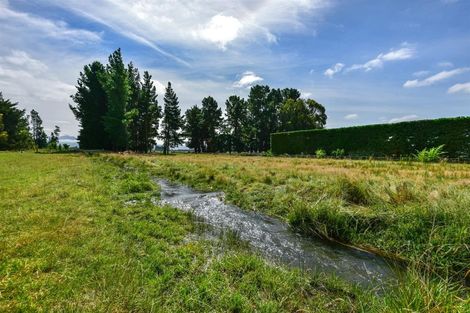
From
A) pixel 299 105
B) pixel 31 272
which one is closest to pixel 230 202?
pixel 31 272

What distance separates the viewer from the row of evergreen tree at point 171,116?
4819 cm

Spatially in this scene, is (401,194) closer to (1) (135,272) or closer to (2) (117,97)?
(1) (135,272)

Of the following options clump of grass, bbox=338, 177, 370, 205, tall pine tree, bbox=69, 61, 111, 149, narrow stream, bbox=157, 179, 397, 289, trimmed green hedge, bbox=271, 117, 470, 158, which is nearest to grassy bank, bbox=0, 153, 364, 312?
narrow stream, bbox=157, 179, 397, 289

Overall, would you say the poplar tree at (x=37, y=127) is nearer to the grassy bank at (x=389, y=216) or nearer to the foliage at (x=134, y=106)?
the foliage at (x=134, y=106)

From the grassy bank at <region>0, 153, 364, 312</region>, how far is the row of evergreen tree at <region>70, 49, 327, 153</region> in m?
44.1

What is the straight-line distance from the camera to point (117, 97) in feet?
156

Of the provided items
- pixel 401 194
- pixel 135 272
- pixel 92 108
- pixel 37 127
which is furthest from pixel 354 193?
pixel 37 127

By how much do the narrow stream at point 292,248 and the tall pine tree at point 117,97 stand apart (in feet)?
135

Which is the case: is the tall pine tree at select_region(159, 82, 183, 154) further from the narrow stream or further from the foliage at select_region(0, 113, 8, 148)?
the narrow stream

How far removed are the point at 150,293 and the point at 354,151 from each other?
103 feet

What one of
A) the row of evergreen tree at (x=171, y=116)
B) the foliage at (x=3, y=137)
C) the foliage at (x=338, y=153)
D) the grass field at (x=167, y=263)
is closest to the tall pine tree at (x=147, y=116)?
the row of evergreen tree at (x=171, y=116)

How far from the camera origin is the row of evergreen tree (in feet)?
158

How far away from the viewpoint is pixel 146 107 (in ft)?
199

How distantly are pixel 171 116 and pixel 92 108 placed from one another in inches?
684
